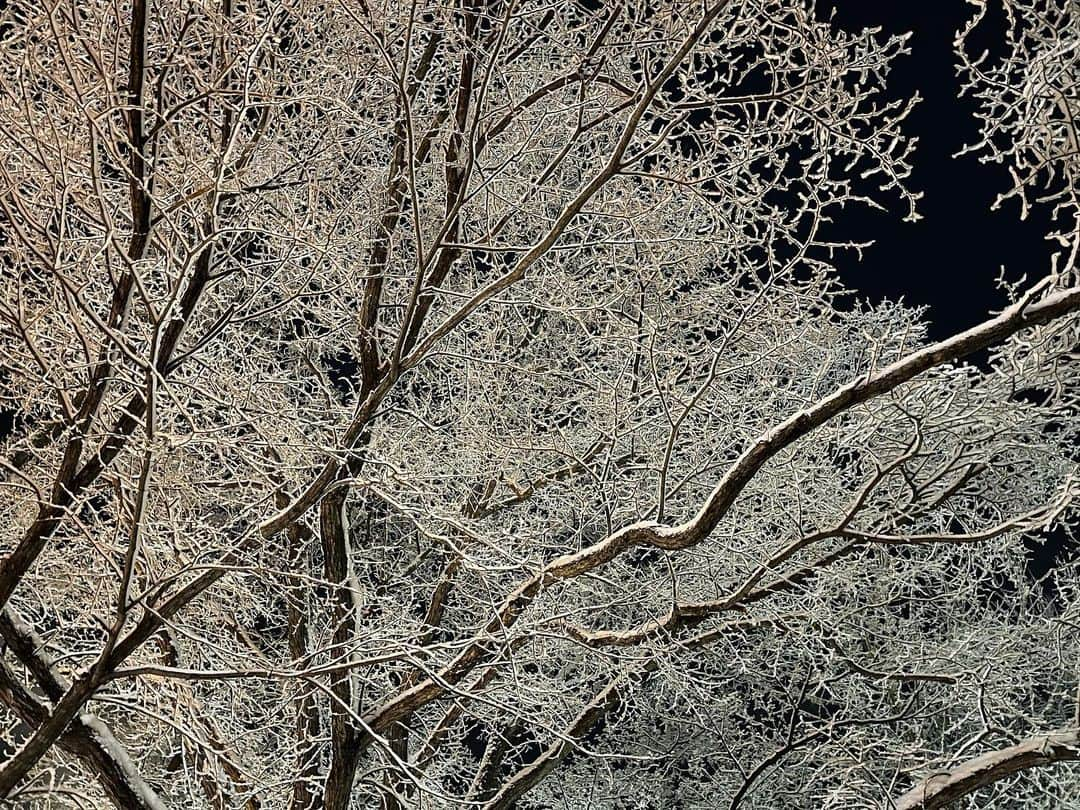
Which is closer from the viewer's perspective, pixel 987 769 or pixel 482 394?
pixel 987 769

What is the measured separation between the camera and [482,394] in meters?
8.34

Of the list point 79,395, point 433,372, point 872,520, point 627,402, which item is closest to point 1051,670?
point 872,520

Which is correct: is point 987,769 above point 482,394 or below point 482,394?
below

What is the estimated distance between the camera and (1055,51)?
4.51 m

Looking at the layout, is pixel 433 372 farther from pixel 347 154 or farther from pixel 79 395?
pixel 79 395

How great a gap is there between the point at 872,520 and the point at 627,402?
87.4 inches

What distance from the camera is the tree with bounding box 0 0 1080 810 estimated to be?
4.68 m

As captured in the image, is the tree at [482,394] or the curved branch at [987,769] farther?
the curved branch at [987,769]

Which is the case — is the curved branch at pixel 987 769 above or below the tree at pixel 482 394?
below

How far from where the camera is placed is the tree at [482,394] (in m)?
4.68

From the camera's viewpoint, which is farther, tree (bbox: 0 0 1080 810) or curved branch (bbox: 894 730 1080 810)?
curved branch (bbox: 894 730 1080 810)

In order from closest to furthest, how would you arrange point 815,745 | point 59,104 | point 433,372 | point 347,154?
point 59,104 < point 347,154 < point 433,372 < point 815,745

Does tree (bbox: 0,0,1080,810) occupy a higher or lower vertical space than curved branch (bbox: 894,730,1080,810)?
higher

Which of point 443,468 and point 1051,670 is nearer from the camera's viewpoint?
point 443,468
